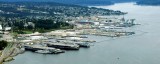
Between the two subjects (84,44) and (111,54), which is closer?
(111,54)

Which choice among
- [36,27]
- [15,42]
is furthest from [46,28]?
[15,42]

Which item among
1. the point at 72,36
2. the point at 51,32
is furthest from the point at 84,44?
the point at 51,32

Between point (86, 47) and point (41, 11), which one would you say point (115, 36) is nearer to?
point (86, 47)

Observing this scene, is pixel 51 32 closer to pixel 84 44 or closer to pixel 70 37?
pixel 70 37

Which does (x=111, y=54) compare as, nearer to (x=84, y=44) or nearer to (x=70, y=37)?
(x=84, y=44)

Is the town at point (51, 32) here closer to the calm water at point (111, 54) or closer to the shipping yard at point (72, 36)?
the shipping yard at point (72, 36)

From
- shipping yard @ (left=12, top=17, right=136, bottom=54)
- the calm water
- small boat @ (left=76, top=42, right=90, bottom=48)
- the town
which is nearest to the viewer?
the calm water

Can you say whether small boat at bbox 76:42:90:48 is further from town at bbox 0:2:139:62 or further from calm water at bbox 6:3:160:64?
calm water at bbox 6:3:160:64

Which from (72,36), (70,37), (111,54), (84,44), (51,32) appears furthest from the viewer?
(51,32)

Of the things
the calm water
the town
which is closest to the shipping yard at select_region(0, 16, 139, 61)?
the town

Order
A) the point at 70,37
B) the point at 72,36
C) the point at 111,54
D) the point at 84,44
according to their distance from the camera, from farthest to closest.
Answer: the point at 72,36 → the point at 70,37 → the point at 84,44 → the point at 111,54

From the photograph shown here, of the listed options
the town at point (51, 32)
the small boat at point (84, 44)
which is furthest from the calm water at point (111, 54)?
the town at point (51, 32)
